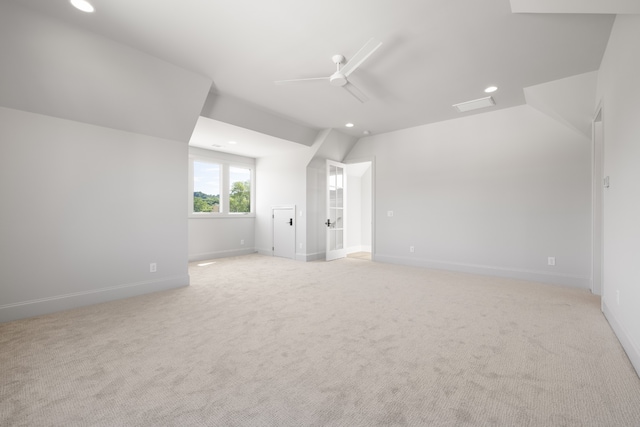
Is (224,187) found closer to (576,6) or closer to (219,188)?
(219,188)

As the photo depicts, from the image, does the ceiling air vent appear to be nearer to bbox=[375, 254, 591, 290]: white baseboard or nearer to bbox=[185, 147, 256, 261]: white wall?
bbox=[375, 254, 591, 290]: white baseboard

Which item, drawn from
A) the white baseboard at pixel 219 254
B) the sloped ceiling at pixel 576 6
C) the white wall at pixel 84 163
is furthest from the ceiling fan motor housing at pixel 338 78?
the white baseboard at pixel 219 254

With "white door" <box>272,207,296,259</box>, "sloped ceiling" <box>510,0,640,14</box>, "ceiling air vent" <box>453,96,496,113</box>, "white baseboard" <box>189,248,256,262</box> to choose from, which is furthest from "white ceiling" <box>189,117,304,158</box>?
"sloped ceiling" <box>510,0,640,14</box>

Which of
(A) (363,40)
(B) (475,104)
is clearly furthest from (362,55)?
(B) (475,104)

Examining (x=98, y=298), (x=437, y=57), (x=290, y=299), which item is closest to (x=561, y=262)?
(x=437, y=57)

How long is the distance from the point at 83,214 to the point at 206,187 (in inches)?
136

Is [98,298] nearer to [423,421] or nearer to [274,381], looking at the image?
[274,381]

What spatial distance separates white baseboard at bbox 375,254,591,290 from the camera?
418cm

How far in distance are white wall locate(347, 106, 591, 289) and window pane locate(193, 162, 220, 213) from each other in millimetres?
3781

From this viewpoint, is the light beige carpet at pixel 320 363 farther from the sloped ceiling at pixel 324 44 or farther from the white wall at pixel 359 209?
the white wall at pixel 359 209

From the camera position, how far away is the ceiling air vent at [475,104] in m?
4.31

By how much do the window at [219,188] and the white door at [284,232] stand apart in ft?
3.19

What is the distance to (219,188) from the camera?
22.8 ft

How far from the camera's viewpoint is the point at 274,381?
71.8 inches
